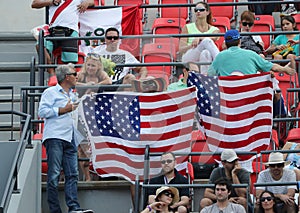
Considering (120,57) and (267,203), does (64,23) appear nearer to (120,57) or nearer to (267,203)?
(120,57)

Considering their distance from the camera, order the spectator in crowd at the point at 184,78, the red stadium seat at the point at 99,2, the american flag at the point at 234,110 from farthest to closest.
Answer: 1. the red stadium seat at the point at 99,2
2. the spectator in crowd at the point at 184,78
3. the american flag at the point at 234,110

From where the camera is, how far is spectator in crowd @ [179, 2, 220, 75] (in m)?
17.7

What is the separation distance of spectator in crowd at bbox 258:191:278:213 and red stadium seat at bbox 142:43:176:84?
267 centimetres

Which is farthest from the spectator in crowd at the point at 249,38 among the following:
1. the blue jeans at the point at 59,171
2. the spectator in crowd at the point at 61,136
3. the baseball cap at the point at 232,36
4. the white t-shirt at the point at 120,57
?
the blue jeans at the point at 59,171

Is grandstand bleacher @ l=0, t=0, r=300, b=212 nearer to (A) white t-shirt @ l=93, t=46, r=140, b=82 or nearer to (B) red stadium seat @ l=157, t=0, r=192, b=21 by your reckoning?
(B) red stadium seat @ l=157, t=0, r=192, b=21

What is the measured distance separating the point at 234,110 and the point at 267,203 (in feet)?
4.21

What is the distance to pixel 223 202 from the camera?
15.4 meters

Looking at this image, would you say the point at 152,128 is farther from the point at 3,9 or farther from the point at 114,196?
→ the point at 3,9

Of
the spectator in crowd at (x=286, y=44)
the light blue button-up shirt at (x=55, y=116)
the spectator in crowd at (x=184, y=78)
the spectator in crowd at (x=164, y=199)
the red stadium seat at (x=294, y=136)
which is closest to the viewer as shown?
the spectator in crowd at (x=164, y=199)

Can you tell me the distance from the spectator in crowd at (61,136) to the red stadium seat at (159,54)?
1436mm

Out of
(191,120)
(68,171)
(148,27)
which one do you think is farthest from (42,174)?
(148,27)

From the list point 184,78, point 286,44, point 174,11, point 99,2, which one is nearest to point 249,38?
point 286,44

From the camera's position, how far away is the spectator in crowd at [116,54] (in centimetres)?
1758

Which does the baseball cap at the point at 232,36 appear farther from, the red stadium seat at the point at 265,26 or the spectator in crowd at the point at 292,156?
the red stadium seat at the point at 265,26
